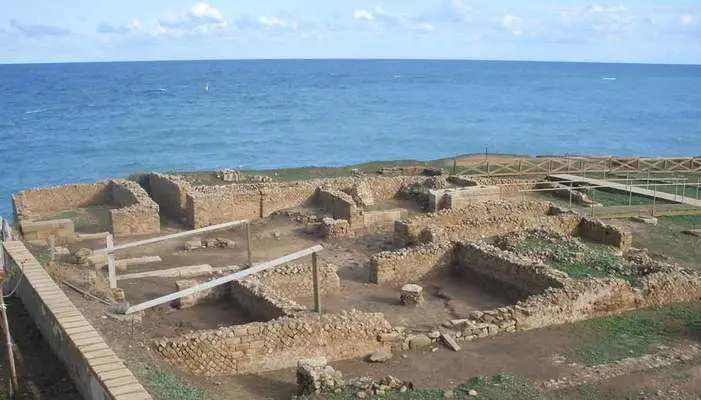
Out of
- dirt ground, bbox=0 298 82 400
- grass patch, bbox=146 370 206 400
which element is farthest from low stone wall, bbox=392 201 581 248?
dirt ground, bbox=0 298 82 400

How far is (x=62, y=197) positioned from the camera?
26391 mm

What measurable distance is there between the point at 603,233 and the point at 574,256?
132 inches

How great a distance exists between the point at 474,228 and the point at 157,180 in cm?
1349

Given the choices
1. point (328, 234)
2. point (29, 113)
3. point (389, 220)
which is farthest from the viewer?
point (29, 113)

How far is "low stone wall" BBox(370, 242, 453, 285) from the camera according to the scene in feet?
56.8

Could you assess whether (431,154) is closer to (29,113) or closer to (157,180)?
(157,180)

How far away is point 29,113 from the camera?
95.1 metres

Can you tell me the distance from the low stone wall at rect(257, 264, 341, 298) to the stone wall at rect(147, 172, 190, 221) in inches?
380

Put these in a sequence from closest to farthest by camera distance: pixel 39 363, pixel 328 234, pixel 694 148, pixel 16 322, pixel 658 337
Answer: pixel 39 363, pixel 16 322, pixel 658 337, pixel 328 234, pixel 694 148

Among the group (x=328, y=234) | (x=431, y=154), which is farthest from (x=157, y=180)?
(x=431, y=154)

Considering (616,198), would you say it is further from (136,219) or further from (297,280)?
(136,219)

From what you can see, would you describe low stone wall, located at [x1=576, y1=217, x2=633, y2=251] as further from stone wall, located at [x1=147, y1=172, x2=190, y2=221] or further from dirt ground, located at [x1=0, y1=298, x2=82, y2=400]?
dirt ground, located at [x1=0, y1=298, x2=82, y2=400]

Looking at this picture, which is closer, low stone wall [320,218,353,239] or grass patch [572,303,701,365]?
grass patch [572,303,701,365]

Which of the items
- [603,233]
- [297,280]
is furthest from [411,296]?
[603,233]
